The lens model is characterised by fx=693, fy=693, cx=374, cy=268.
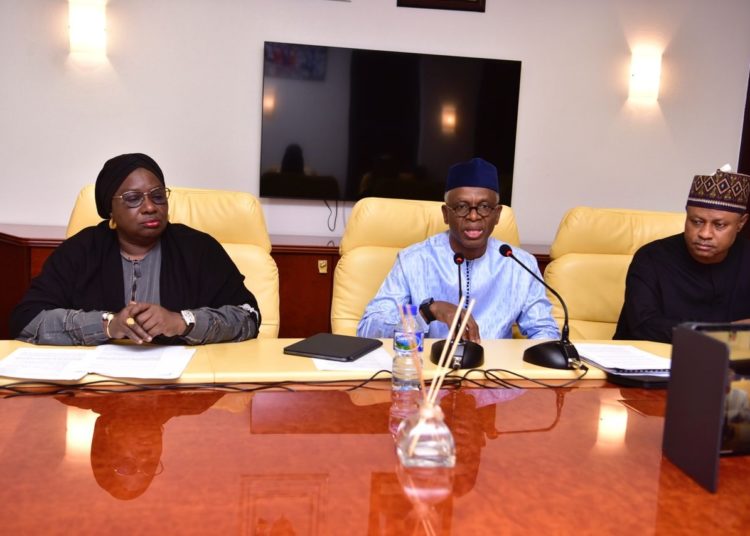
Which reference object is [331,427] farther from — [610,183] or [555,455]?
[610,183]

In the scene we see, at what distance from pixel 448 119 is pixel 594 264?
1641 mm

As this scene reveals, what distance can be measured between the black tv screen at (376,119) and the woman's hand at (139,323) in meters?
2.30

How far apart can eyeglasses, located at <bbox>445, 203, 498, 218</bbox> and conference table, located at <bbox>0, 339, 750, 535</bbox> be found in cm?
88

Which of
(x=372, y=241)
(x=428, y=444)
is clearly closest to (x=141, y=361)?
(x=428, y=444)

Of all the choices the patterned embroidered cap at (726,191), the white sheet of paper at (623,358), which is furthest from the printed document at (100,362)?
the patterned embroidered cap at (726,191)

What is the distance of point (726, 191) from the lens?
2.23m

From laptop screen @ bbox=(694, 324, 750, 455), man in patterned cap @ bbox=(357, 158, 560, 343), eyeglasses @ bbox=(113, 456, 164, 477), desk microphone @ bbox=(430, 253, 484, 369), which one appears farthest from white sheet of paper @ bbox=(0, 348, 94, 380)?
laptop screen @ bbox=(694, 324, 750, 455)

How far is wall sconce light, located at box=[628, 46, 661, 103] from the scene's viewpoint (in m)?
4.16

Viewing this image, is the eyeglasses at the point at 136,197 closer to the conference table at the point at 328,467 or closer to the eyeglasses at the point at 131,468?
the conference table at the point at 328,467

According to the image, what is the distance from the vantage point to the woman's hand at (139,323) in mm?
1584

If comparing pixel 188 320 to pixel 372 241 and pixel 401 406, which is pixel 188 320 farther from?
pixel 372 241

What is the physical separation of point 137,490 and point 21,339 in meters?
0.98

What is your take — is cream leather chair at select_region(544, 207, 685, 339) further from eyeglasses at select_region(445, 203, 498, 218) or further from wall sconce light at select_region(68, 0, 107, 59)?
wall sconce light at select_region(68, 0, 107, 59)

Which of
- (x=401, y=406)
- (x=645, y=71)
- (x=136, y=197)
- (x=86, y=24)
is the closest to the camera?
(x=401, y=406)
